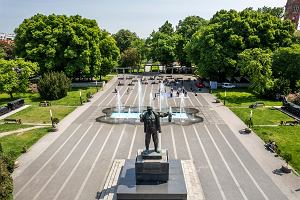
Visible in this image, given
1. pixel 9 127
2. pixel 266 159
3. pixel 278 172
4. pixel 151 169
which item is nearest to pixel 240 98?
pixel 266 159

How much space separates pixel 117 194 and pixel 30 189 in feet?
20.8

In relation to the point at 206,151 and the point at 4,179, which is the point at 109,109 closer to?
the point at 206,151

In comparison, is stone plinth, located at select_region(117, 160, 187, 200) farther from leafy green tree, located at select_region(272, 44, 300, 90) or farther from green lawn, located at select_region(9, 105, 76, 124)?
leafy green tree, located at select_region(272, 44, 300, 90)

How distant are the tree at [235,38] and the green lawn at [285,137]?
80.6 feet

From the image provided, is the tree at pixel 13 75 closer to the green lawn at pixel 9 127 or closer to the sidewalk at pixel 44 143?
the sidewalk at pixel 44 143

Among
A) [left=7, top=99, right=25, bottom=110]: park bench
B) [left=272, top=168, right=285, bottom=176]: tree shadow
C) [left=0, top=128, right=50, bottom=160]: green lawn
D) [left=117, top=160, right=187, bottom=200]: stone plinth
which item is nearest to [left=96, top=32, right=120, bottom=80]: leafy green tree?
[left=7, top=99, right=25, bottom=110]: park bench

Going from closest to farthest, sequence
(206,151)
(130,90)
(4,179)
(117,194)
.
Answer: (4,179) → (117,194) → (206,151) → (130,90)

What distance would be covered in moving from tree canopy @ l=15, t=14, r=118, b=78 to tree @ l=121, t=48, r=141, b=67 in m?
27.0

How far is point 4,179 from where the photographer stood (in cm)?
1745

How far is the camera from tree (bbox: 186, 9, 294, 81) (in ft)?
188

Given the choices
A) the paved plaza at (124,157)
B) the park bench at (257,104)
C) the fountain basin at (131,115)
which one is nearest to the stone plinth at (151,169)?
the paved plaza at (124,157)

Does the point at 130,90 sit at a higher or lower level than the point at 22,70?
lower

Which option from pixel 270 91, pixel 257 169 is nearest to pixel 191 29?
pixel 270 91

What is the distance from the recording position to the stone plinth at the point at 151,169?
19.5 m
